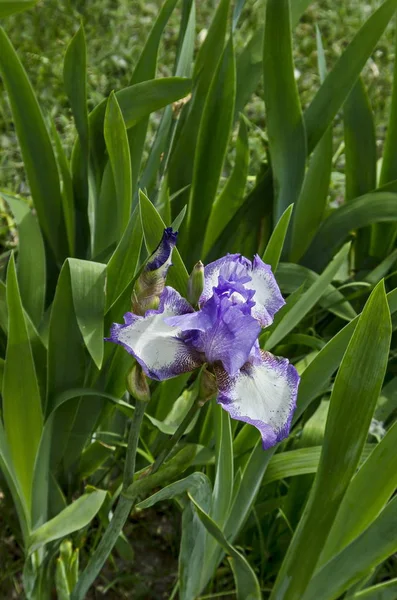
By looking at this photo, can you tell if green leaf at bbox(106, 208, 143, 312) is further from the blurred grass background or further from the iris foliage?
the blurred grass background

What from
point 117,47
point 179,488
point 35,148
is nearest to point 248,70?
point 35,148

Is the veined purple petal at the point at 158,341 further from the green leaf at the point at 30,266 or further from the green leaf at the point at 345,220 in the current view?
the green leaf at the point at 345,220

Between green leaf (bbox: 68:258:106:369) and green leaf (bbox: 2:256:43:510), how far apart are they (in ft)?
0.25

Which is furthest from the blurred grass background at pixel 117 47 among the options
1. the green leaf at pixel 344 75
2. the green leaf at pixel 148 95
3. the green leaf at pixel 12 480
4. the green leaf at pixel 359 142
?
the green leaf at pixel 12 480

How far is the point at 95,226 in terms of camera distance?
131 cm

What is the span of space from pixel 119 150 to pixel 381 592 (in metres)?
0.73

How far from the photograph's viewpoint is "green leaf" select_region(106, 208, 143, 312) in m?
1.05

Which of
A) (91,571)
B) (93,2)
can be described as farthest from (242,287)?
(93,2)

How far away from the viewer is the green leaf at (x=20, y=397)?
0.99 meters

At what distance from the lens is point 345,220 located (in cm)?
140

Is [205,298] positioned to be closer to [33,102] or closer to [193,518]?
[193,518]

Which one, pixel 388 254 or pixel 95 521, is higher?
pixel 388 254

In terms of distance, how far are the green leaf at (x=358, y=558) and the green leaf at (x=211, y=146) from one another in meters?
0.62

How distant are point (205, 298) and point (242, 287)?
0.19 ft
